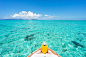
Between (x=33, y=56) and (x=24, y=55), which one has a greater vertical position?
(x=33, y=56)

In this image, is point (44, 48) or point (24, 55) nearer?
point (44, 48)

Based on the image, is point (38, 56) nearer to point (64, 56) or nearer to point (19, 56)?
point (19, 56)

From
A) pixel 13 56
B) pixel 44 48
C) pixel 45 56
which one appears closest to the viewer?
pixel 45 56

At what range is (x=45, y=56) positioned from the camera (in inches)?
144

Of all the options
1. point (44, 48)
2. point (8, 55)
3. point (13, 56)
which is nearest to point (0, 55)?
point (8, 55)

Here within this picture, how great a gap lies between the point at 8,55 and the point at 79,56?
27.0ft

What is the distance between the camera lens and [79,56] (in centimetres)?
587

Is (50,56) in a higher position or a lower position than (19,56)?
higher

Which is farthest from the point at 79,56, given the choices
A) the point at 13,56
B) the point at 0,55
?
the point at 0,55

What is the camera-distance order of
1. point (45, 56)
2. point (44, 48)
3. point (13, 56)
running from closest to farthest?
point (45, 56) < point (44, 48) < point (13, 56)

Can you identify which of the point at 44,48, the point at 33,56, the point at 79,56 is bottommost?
the point at 79,56

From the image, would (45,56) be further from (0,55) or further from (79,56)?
(0,55)

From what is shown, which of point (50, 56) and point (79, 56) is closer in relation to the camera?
point (50, 56)

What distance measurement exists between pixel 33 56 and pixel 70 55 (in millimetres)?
4658
